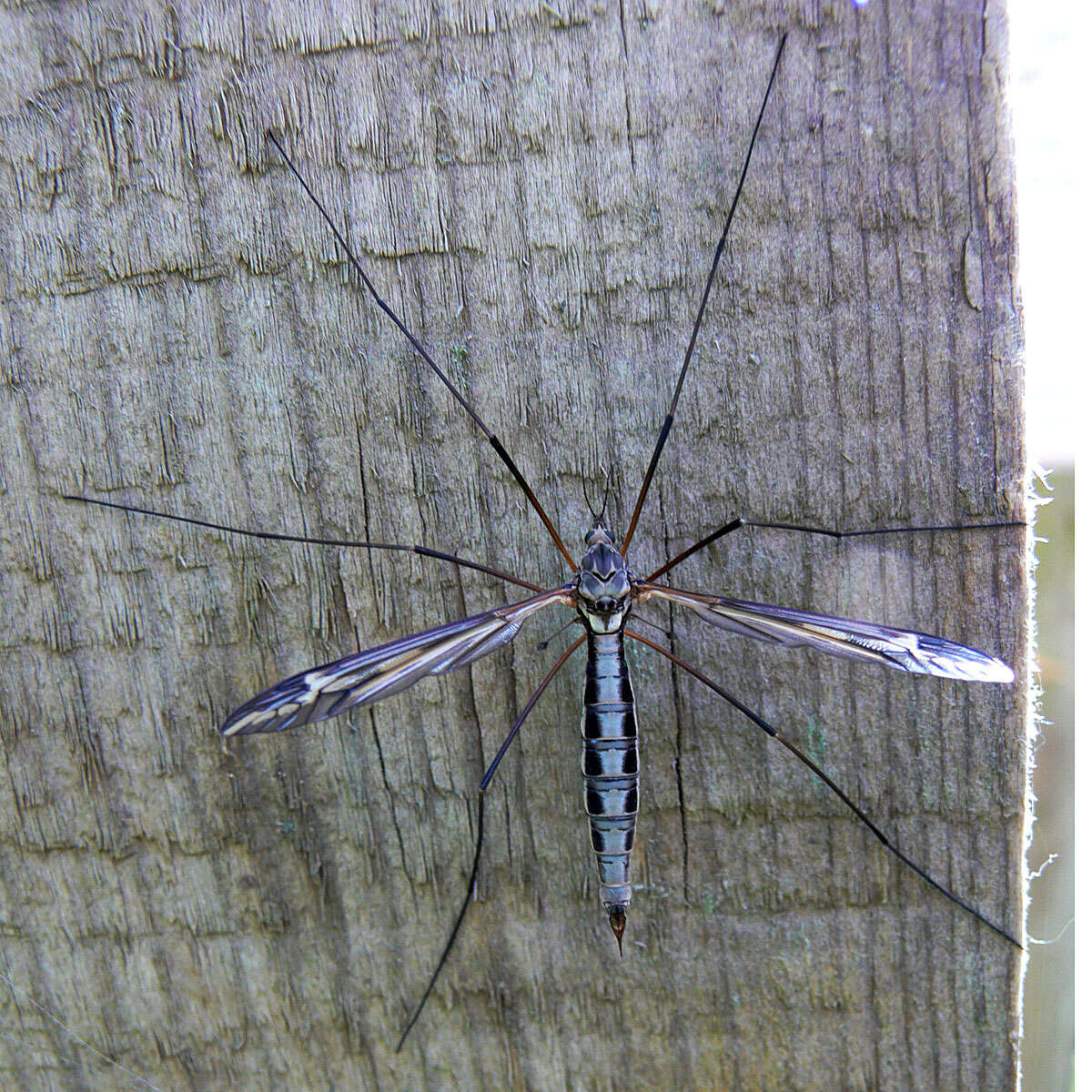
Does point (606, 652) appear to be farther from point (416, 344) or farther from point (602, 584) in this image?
point (416, 344)

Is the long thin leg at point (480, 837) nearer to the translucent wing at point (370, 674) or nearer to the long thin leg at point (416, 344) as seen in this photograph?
the translucent wing at point (370, 674)

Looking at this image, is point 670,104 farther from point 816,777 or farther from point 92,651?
point 92,651

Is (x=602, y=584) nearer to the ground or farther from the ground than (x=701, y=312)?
nearer to the ground

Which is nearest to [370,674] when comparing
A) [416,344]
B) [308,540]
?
[308,540]

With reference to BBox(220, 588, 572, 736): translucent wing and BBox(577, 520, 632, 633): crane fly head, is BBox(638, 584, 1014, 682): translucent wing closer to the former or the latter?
BBox(577, 520, 632, 633): crane fly head

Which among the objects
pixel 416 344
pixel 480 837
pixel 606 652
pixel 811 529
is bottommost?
pixel 480 837

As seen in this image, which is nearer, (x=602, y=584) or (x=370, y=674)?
(x=370, y=674)
